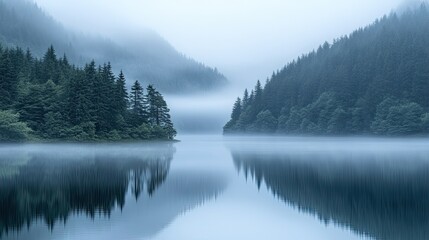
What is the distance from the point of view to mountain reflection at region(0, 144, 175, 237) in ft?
67.9

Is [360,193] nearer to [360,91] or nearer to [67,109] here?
[67,109]

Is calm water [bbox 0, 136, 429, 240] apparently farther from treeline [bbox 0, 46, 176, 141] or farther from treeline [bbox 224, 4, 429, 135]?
treeline [bbox 224, 4, 429, 135]

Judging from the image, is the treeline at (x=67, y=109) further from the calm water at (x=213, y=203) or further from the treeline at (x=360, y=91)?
the treeline at (x=360, y=91)

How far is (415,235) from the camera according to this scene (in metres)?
17.4

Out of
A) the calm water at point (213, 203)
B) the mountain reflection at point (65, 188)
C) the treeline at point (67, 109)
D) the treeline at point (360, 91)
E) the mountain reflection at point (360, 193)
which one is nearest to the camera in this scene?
the calm water at point (213, 203)

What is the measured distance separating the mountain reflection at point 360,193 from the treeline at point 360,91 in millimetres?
89399

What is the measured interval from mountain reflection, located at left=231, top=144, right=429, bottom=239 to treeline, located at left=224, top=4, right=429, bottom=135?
8940 centimetres

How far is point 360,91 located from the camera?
15088 centimetres

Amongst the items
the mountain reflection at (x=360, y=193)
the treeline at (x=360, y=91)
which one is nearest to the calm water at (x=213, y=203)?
the mountain reflection at (x=360, y=193)

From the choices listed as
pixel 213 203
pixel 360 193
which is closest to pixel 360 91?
pixel 360 193

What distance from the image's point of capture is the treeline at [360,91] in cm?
13125

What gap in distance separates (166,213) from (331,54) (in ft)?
591

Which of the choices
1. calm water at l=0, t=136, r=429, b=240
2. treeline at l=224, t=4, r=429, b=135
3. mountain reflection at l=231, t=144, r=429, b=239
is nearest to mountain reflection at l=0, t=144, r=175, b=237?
calm water at l=0, t=136, r=429, b=240

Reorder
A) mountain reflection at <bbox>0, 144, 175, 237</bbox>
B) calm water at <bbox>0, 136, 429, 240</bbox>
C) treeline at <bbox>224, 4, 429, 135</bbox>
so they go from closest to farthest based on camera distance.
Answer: calm water at <bbox>0, 136, 429, 240</bbox>
mountain reflection at <bbox>0, 144, 175, 237</bbox>
treeline at <bbox>224, 4, 429, 135</bbox>
